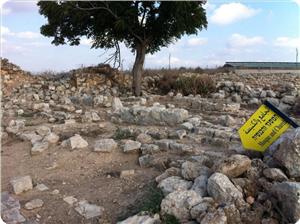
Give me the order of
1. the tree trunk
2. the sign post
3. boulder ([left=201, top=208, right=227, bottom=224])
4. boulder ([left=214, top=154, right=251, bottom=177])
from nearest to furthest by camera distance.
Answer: boulder ([left=201, top=208, right=227, bottom=224]) < boulder ([left=214, top=154, right=251, bottom=177]) < the sign post < the tree trunk

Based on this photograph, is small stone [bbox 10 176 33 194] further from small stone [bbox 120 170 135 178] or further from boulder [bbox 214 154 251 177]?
boulder [bbox 214 154 251 177]

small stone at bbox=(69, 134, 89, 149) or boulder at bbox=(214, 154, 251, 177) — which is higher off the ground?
boulder at bbox=(214, 154, 251, 177)

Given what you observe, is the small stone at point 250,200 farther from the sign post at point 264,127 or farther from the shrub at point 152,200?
the sign post at point 264,127

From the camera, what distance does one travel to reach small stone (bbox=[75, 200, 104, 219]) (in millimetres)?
3537

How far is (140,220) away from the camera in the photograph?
3.22 metres

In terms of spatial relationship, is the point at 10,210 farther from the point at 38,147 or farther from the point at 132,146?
the point at 132,146

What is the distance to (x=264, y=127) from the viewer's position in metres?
3.99

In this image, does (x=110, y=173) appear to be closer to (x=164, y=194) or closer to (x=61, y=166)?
(x=61, y=166)

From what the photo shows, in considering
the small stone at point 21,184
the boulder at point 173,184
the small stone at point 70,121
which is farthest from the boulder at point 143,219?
the small stone at point 70,121

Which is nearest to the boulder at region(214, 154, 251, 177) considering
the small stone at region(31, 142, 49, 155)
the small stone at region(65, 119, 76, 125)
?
the small stone at region(31, 142, 49, 155)

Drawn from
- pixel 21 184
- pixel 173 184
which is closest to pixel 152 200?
pixel 173 184

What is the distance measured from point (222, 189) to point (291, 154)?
79 cm

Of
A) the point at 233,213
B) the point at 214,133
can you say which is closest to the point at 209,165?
the point at 233,213

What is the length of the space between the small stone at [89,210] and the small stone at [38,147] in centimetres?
163
